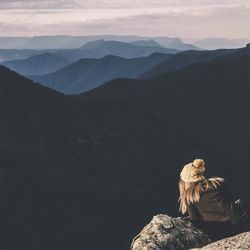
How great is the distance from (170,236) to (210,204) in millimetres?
1398

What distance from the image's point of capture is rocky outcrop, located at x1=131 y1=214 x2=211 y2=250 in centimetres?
1110

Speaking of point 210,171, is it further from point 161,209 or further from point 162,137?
point 161,209

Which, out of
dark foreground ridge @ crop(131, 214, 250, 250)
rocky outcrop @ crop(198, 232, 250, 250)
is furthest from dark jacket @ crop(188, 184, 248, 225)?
rocky outcrop @ crop(198, 232, 250, 250)

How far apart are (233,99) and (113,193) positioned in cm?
6500

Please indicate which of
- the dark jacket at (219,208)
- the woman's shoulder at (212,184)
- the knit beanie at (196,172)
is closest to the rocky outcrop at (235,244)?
the dark jacket at (219,208)

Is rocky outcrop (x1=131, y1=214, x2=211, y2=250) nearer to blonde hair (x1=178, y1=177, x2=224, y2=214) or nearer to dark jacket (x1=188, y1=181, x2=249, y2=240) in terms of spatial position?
dark jacket (x1=188, y1=181, x2=249, y2=240)

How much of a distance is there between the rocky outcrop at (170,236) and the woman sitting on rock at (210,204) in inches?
12.3

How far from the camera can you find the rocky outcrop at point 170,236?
11102 millimetres

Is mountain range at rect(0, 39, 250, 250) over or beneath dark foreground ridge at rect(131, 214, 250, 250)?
beneath

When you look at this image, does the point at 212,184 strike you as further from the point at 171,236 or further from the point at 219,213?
the point at 171,236

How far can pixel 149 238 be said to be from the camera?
11203 mm

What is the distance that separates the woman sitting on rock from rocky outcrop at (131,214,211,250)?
0.31 m

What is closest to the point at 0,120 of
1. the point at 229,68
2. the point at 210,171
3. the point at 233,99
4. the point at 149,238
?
the point at 210,171

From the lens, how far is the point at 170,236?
1125 centimetres
